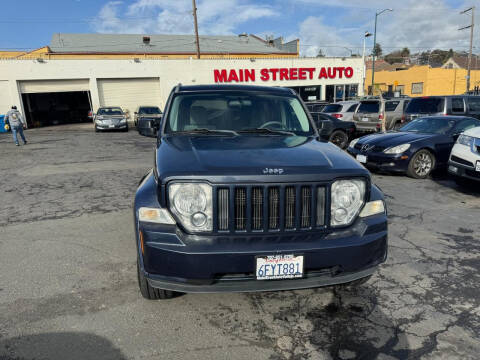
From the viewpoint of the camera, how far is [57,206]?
5.82 m

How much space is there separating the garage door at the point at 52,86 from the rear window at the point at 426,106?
2228 cm

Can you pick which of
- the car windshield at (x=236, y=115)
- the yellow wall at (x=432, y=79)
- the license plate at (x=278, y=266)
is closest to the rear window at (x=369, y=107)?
the car windshield at (x=236, y=115)

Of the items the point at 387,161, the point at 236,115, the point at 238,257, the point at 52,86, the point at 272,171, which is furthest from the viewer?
the point at 52,86

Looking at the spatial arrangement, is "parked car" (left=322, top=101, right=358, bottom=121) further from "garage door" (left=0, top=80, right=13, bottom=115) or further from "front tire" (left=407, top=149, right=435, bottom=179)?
"garage door" (left=0, top=80, right=13, bottom=115)

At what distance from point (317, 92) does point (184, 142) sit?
30497mm

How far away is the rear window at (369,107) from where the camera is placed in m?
13.5

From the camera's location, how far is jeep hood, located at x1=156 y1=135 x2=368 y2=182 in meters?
2.42

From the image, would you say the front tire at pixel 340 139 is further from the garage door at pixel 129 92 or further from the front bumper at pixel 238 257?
the garage door at pixel 129 92

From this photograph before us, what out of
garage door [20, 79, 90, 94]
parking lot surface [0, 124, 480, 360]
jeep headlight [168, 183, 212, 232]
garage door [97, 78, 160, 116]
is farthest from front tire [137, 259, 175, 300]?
garage door [20, 79, 90, 94]

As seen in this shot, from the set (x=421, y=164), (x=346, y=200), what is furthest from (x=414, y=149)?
(x=346, y=200)

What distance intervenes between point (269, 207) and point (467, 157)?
5.47m

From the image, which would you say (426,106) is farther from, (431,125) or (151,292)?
(151,292)

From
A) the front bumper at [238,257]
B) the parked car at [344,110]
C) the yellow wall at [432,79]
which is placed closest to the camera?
the front bumper at [238,257]

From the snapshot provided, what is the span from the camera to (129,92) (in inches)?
1054
